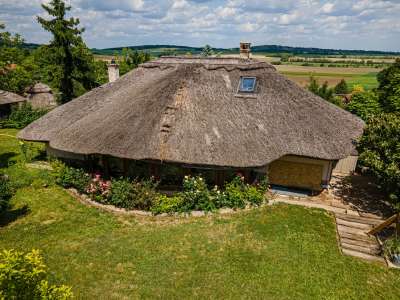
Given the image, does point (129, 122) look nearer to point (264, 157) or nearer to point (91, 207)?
point (91, 207)

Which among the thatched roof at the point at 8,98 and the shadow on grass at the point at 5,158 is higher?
the thatched roof at the point at 8,98

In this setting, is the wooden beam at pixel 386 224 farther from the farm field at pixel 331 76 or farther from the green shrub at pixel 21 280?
the farm field at pixel 331 76

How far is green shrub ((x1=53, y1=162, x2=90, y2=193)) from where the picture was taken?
14234mm

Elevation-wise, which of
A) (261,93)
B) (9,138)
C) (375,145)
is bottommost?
(9,138)

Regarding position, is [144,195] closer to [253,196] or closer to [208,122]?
[208,122]

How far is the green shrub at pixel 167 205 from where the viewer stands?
12398 mm

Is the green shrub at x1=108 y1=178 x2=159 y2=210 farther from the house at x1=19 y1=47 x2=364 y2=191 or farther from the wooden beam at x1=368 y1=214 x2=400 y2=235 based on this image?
the wooden beam at x1=368 y1=214 x2=400 y2=235

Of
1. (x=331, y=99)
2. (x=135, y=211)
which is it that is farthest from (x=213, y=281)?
(x=331, y=99)

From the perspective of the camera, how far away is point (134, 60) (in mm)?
42969

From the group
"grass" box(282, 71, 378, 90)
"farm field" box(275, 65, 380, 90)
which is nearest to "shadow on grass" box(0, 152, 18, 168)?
"farm field" box(275, 65, 380, 90)

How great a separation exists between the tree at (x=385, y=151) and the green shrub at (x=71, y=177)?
44.0ft

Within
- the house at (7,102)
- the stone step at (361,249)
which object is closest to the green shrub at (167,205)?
the stone step at (361,249)

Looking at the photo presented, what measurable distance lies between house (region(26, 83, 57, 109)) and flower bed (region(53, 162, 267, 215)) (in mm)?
33512

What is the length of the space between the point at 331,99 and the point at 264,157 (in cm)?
2023
